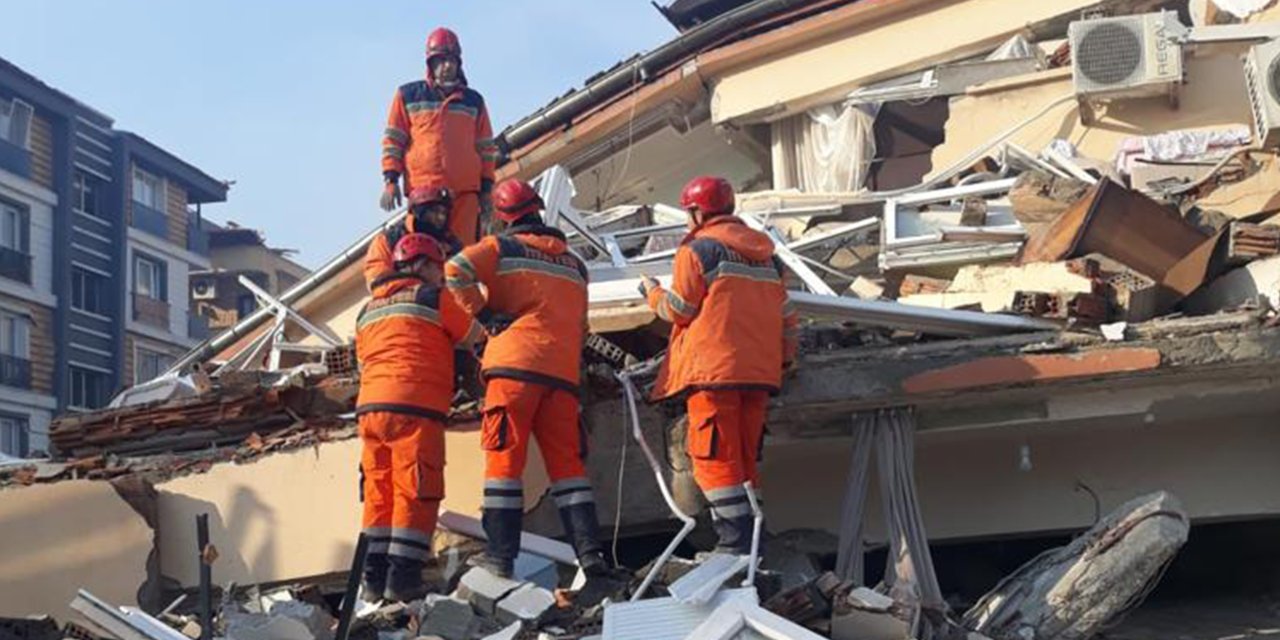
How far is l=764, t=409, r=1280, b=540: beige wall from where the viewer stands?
776 centimetres

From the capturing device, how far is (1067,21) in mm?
11352

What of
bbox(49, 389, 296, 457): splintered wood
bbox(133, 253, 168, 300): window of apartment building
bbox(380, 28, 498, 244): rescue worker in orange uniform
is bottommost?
bbox(49, 389, 296, 457): splintered wood

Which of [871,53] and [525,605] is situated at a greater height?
[871,53]

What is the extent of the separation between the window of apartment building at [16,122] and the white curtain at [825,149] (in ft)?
83.0

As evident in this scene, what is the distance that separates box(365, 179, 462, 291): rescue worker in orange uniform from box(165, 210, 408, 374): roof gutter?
3.33 meters

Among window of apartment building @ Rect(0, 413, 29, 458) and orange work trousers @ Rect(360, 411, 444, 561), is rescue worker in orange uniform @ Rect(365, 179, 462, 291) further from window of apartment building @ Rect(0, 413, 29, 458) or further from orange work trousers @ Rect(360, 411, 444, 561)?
window of apartment building @ Rect(0, 413, 29, 458)

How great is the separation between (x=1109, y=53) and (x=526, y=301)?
18.4 feet

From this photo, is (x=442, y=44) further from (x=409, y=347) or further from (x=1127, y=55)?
(x=1127, y=55)

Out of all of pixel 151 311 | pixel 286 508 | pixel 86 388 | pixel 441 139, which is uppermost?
pixel 151 311

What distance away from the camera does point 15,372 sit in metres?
32.0

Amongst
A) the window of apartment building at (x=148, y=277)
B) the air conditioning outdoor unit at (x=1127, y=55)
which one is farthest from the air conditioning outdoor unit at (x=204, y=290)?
the air conditioning outdoor unit at (x=1127, y=55)

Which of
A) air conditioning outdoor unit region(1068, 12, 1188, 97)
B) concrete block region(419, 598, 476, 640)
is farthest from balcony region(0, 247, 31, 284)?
concrete block region(419, 598, 476, 640)

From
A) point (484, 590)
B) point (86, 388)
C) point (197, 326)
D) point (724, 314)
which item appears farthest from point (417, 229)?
point (197, 326)

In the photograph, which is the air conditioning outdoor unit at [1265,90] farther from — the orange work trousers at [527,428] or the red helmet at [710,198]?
the orange work trousers at [527,428]
